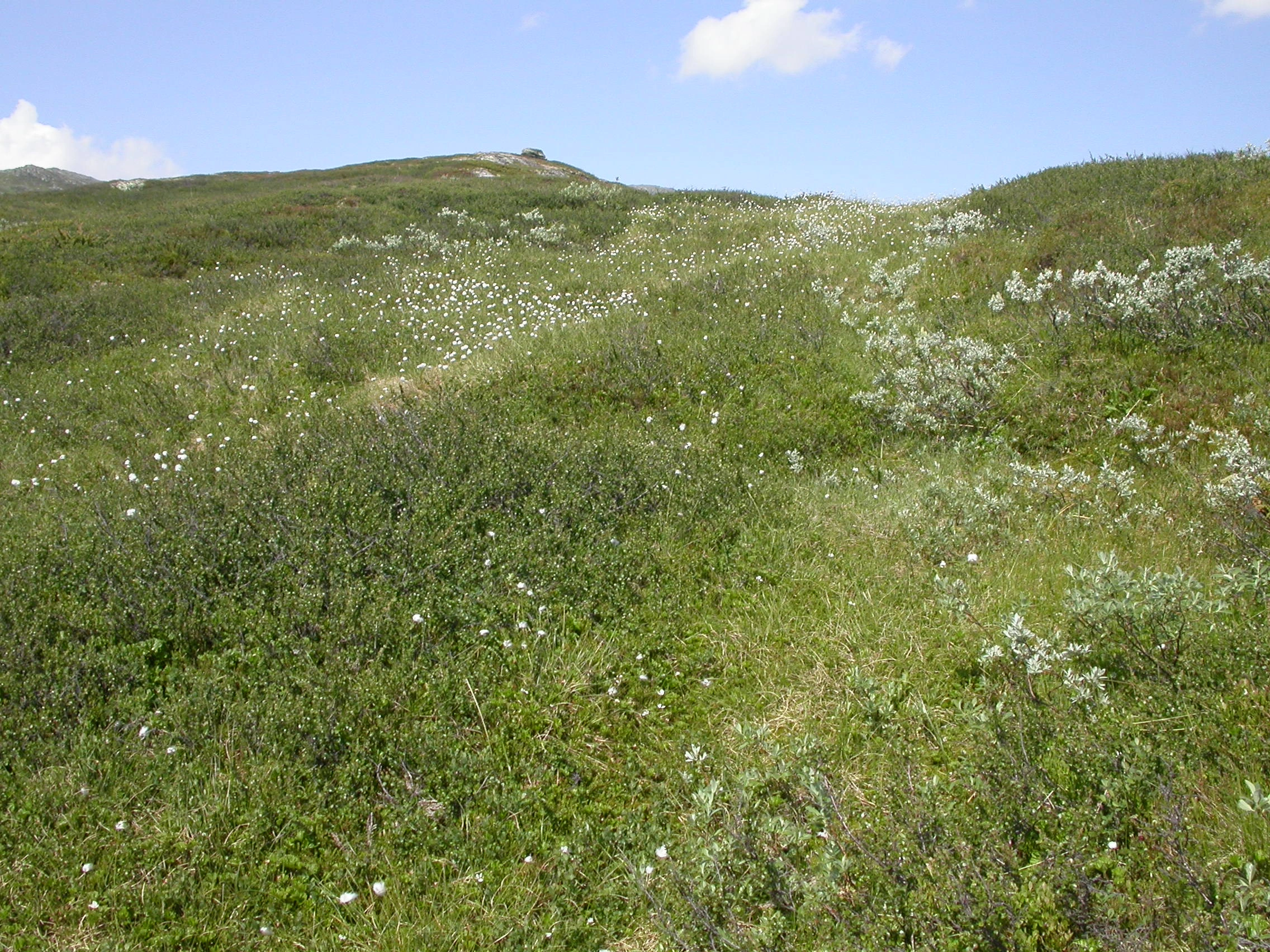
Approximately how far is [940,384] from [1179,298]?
247 cm

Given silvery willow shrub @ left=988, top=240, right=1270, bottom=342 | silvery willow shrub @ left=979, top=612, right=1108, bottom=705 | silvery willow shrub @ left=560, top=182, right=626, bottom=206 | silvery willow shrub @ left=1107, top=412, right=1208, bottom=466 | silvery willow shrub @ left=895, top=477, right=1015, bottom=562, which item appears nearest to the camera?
silvery willow shrub @ left=979, top=612, right=1108, bottom=705

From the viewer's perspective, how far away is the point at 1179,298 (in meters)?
7.63

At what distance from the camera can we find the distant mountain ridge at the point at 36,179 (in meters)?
51.5

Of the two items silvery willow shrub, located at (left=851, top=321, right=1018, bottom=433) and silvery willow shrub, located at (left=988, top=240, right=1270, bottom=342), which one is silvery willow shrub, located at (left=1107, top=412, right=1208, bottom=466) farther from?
silvery willow shrub, located at (left=988, top=240, right=1270, bottom=342)

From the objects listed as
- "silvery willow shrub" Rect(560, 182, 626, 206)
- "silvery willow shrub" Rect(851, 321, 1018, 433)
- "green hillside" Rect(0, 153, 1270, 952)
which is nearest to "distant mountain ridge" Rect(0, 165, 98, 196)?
"silvery willow shrub" Rect(560, 182, 626, 206)

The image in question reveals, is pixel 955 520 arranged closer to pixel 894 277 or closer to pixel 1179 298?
pixel 1179 298

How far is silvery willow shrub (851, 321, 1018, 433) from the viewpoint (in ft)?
24.8

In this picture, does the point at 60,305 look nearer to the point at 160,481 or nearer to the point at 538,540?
the point at 160,481

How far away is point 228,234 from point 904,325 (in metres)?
17.3

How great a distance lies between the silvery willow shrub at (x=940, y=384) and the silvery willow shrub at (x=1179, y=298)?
37.7 inches

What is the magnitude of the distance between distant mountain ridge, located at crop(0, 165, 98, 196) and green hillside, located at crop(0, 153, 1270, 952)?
55035mm

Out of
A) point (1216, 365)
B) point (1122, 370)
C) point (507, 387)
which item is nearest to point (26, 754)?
point (507, 387)

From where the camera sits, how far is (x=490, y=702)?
14.0 feet

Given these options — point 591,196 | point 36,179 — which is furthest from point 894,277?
point 36,179
